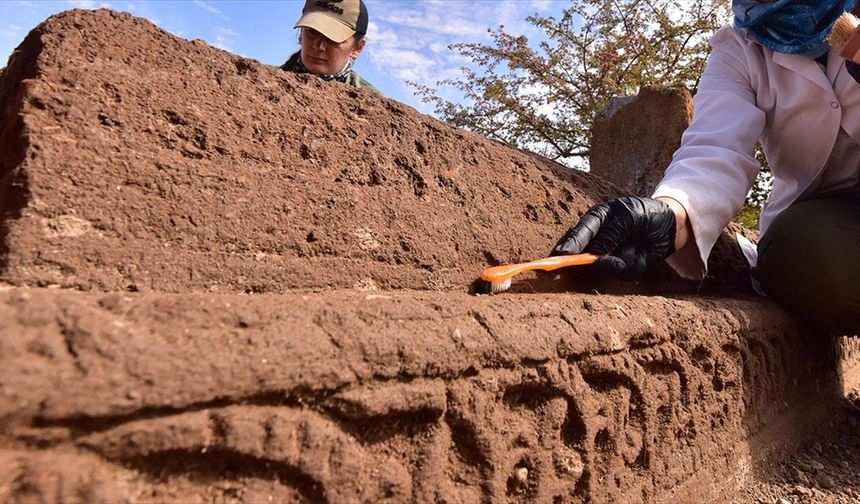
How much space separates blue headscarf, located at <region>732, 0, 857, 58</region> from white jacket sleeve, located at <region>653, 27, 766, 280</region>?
0.10 m

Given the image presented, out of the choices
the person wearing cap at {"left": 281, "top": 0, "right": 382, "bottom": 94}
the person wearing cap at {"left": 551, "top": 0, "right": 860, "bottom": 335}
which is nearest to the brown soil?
the person wearing cap at {"left": 551, "top": 0, "right": 860, "bottom": 335}

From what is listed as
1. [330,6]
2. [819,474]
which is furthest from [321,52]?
[819,474]

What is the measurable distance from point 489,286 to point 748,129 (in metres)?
1.00

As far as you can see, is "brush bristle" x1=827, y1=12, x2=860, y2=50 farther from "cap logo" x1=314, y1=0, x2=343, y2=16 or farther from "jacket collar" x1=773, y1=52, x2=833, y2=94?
"cap logo" x1=314, y1=0, x2=343, y2=16

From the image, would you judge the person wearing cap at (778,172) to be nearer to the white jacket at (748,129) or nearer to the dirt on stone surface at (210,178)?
the white jacket at (748,129)

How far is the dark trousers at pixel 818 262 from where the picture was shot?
1.42m

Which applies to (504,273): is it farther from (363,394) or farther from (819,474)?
(819,474)

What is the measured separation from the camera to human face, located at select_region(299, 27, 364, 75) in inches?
74.2

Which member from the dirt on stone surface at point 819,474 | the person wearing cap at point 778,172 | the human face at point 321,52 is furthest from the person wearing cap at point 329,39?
the dirt on stone surface at point 819,474

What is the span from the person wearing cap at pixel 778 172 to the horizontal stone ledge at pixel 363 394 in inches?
10.9

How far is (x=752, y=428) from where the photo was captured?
1.29 meters

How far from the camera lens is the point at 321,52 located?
1.90 meters

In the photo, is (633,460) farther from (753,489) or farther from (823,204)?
(823,204)

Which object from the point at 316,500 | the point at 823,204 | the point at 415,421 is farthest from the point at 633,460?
the point at 823,204
